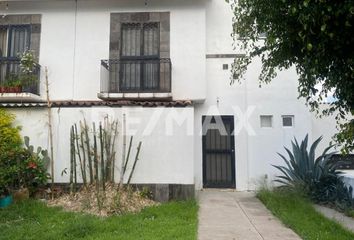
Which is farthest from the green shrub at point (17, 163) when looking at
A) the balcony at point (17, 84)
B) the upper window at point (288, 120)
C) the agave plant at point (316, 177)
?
the upper window at point (288, 120)

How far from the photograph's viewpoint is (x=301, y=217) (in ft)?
24.9

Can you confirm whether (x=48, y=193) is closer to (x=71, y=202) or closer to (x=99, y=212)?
(x=71, y=202)

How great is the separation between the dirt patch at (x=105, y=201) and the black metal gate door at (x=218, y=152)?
9.70 feet

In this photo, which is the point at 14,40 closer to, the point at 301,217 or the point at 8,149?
the point at 8,149

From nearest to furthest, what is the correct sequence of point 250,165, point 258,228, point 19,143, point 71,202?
point 258,228 → point 71,202 → point 19,143 → point 250,165

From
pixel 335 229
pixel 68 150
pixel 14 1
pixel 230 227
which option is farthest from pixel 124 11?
pixel 335 229

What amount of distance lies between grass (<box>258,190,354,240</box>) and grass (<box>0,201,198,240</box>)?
71.3 inches

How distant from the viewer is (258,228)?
6914 mm

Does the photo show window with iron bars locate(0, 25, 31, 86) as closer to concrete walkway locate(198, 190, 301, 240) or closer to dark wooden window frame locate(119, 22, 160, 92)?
dark wooden window frame locate(119, 22, 160, 92)

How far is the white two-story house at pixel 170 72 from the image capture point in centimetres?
1149

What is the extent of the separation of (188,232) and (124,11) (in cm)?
795

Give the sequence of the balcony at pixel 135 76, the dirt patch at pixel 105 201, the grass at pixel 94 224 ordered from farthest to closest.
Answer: the balcony at pixel 135 76 < the dirt patch at pixel 105 201 < the grass at pixel 94 224

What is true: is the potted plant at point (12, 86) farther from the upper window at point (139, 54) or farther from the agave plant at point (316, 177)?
the agave plant at point (316, 177)

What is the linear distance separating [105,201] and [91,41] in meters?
5.77
